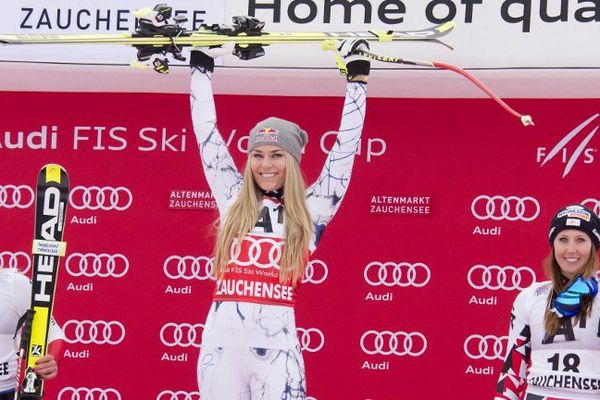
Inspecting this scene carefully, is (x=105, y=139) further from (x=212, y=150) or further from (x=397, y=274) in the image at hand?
(x=212, y=150)

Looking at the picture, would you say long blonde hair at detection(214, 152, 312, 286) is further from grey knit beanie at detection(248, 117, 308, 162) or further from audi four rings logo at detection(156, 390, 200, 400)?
audi four rings logo at detection(156, 390, 200, 400)

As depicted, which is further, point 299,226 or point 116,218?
point 116,218

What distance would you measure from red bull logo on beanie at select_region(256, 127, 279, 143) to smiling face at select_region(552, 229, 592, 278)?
106 centimetres

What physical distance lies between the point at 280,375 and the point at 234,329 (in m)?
0.22

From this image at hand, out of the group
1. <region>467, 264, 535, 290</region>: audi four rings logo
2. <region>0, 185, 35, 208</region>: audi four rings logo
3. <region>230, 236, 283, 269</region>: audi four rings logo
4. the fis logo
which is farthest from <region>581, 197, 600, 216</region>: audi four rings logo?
<region>0, 185, 35, 208</region>: audi four rings logo

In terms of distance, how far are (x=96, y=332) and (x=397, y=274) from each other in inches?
57.4

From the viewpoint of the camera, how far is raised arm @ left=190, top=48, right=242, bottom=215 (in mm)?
4508

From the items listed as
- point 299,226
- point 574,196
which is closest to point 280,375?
point 299,226

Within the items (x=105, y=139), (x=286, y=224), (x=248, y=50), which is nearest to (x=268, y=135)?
(x=286, y=224)

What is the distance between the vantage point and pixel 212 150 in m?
4.50

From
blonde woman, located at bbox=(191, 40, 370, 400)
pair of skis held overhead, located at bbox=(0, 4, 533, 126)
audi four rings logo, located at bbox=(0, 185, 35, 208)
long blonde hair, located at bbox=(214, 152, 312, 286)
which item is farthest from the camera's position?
audi four rings logo, located at bbox=(0, 185, 35, 208)

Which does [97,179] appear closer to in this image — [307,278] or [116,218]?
[116,218]

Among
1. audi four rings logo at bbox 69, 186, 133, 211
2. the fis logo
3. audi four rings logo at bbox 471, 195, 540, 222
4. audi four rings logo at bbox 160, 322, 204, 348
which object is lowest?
audi four rings logo at bbox 160, 322, 204, 348

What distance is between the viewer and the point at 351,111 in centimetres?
443
